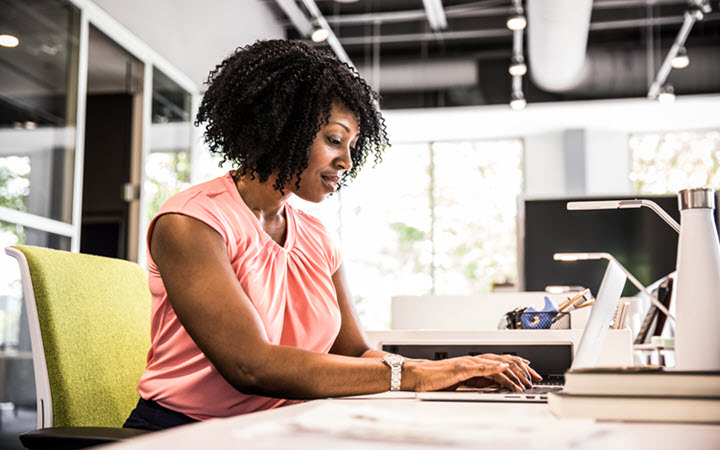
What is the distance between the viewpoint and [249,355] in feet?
3.84

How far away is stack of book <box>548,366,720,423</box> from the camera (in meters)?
0.73

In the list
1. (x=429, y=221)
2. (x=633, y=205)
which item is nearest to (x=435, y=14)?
(x=429, y=221)

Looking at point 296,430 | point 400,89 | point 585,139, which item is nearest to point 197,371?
point 296,430

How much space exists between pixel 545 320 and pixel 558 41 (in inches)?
165

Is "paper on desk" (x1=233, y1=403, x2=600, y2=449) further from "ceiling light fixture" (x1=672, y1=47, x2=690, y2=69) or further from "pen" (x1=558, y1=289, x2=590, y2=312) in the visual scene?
"ceiling light fixture" (x1=672, y1=47, x2=690, y2=69)

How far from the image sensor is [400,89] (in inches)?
273

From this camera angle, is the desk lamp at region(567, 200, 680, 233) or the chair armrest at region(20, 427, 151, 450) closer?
the chair armrest at region(20, 427, 151, 450)

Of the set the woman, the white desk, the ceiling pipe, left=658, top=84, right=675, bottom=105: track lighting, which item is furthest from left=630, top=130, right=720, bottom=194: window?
the white desk

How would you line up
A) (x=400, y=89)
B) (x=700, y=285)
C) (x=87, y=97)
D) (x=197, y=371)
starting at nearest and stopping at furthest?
(x=700, y=285) < (x=197, y=371) < (x=87, y=97) < (x=400, y=89)

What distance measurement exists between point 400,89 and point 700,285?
6.08m

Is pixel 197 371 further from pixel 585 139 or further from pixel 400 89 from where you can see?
pixel 585 139

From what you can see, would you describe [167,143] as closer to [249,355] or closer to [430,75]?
[430,75]

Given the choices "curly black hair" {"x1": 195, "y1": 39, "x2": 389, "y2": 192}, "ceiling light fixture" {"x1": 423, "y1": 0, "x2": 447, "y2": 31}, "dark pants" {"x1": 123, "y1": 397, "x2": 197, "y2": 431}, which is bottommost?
"dark pants" {"x1": 123, "y1": 397, "x2": 197, "y2": 431}

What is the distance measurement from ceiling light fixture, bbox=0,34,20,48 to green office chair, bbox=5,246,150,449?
93.6 inches
